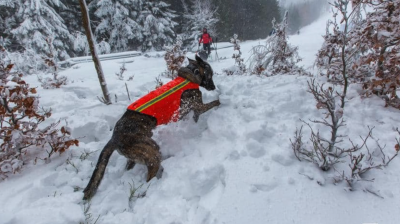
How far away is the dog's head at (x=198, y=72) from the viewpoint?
3238 millimetres

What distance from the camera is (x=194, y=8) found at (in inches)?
1007

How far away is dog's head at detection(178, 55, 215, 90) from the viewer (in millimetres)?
3238

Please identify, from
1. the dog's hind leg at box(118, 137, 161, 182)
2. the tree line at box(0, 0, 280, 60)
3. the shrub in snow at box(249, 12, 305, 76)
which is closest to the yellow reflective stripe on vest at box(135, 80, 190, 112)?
the dog's hind leg at box(118, 137, 161, 182)

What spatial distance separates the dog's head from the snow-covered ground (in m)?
0.51

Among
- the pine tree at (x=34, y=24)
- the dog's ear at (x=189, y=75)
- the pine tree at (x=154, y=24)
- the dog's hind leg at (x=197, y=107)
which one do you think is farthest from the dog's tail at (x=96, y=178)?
the pine tree at (x=154, y=24)

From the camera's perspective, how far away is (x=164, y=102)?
276 centimetres

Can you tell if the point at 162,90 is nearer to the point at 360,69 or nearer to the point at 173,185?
the point at 173,185

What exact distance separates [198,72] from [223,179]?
177cm

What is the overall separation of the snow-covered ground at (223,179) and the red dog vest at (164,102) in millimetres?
359

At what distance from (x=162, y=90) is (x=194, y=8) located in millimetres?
25750

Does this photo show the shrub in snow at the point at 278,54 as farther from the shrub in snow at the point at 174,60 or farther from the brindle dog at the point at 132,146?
the brindle dog at the point at 132,146

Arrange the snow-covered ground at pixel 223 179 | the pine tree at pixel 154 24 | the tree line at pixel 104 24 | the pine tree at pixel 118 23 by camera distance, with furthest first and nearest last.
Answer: the pine tree at pixel 154 24, the pine tree at pixel 118 23, the tree line at pixel 104 24, the snow-covered ground at pixel 223 179

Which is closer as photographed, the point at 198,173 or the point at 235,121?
the point at 198,173

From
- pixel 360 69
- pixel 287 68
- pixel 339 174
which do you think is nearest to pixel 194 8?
pixel 287 68
